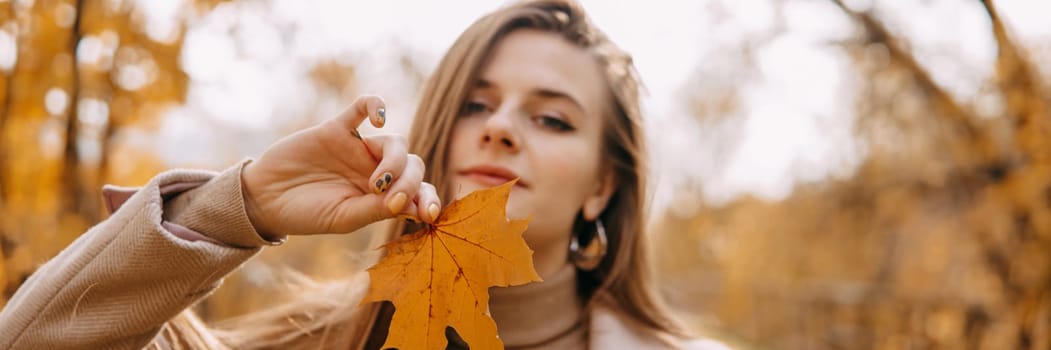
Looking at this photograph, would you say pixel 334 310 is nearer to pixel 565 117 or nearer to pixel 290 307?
pixel 290 307

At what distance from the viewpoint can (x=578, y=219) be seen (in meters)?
2.20

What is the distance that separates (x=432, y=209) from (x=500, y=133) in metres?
0.62

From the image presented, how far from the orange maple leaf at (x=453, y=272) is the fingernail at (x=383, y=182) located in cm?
8

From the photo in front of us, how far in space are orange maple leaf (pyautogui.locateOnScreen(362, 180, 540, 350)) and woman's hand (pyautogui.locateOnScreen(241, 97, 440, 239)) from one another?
68 mm

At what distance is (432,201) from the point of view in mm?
1068

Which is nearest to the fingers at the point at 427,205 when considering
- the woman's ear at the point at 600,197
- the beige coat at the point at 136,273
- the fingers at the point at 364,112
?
the fingers at the point at 364,112

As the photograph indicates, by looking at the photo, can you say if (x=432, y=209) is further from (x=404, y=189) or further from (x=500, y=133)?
(x=500, y=133)

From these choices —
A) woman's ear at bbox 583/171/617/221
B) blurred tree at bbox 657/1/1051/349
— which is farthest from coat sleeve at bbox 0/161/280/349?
blurred tree at bbox 657/1/1051/349

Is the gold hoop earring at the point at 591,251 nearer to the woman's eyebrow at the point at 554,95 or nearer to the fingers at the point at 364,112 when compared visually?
the woman's eyebrow at the point at 554,95

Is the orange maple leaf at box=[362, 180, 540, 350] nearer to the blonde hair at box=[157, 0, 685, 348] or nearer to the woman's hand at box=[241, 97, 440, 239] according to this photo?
the woman's hand at box=[241, 97, 440, 239]

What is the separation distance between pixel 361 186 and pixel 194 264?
27 cm

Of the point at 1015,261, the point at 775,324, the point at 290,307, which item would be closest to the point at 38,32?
the point at 290,307

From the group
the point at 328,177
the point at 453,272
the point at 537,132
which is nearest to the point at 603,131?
the point at 537,132

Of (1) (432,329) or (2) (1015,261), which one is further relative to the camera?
(2) (1015,261)
